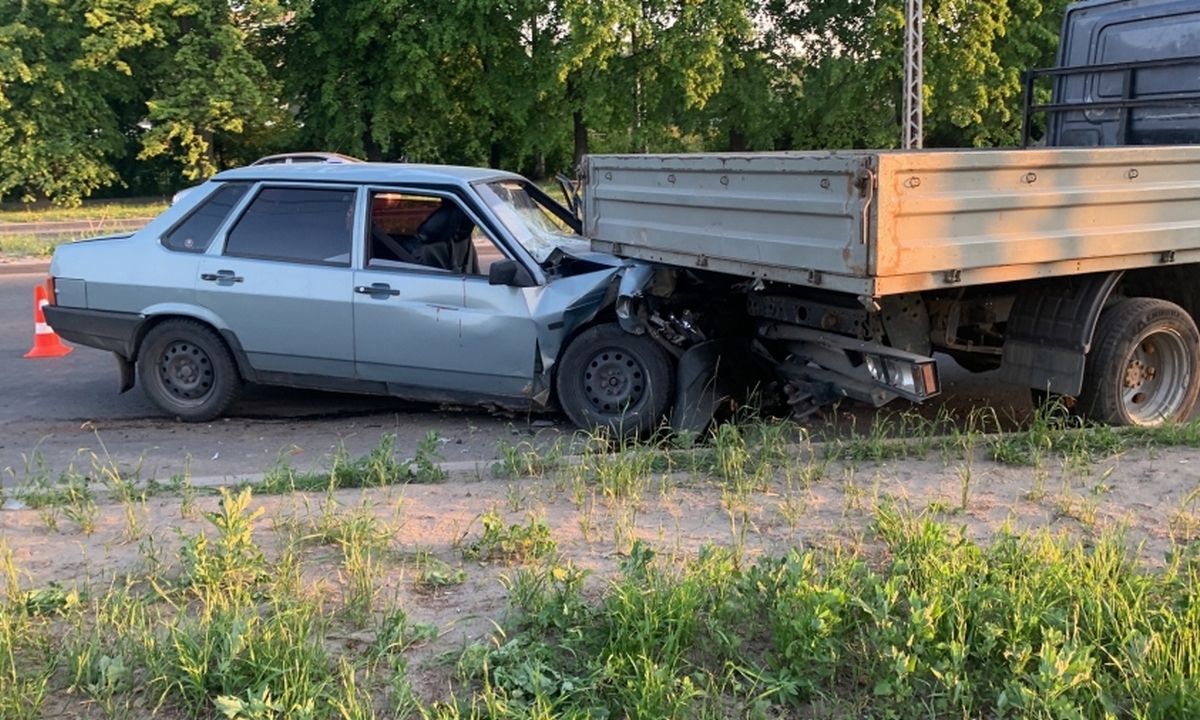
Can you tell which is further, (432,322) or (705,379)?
A: (432,322)

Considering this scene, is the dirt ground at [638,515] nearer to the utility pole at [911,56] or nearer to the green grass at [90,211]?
the utility pole at [911,56]

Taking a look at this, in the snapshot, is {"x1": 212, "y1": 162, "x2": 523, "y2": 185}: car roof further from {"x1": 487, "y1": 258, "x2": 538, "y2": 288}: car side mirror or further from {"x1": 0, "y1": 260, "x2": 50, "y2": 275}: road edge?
{"x1": 0, "y1": 260, "x2": 50, "y2": 275}: road edge

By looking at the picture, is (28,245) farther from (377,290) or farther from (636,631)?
(636,631)

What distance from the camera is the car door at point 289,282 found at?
681 centimetres

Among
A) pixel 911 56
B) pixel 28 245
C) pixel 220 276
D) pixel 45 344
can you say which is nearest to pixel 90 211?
pixel 28 245

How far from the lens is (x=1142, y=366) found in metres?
6.40

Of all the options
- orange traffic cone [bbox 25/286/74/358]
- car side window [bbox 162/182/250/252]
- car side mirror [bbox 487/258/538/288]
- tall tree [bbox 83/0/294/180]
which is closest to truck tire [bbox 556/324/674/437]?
car side mirror [bbox 487/258/538/288]

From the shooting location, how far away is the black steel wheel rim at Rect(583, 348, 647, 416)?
6.46 m

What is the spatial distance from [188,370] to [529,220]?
2.44 m

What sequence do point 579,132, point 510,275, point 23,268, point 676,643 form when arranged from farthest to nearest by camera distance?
point 579,132 < point 23,268 < point 510,275 < point 676,643

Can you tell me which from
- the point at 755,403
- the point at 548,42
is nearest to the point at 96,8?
the point at 548,42

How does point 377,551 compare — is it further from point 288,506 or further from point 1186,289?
point 1186,289

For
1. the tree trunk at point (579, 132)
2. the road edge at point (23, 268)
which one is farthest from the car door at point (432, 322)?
the tree trunk at point (579, 132)

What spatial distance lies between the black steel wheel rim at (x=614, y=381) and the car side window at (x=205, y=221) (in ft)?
8.65
